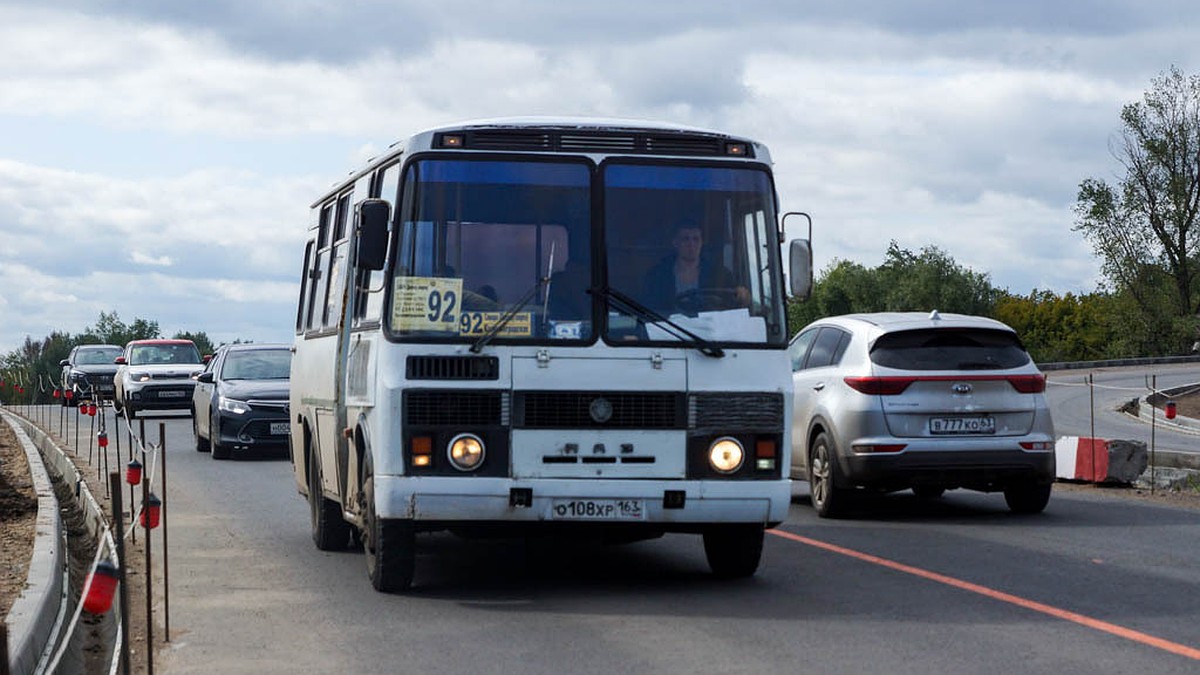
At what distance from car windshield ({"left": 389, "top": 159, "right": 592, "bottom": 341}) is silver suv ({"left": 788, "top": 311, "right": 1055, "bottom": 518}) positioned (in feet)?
17.9

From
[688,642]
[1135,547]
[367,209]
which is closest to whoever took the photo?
[688,642]

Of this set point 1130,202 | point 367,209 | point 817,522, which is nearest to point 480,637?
point 367,209

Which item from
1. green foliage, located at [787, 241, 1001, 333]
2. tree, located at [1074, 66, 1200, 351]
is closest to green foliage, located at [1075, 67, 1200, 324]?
tree, located at [1074, 66, 1200, 351]

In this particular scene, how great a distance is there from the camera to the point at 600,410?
1004cm

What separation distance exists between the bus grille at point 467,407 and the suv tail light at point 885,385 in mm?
5831

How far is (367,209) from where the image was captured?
10070mm

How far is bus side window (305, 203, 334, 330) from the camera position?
525 inches

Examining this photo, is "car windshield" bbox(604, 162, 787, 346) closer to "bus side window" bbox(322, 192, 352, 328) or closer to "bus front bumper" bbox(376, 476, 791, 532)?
"bus front bumper" bbox(376, 476, 791, 532)

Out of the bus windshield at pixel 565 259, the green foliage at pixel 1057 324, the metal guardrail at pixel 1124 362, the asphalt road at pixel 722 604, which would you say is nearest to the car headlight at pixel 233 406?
the asphalt road at pixel 722 604

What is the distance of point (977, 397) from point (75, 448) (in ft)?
59.5

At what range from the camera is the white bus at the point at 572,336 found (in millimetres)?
9984

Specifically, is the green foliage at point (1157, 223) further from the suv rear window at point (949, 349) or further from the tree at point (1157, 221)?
the suv rear window at point (949, 349)

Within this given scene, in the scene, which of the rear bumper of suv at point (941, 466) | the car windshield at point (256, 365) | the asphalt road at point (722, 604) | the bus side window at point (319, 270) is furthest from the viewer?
the car windshield at point (256, 365)

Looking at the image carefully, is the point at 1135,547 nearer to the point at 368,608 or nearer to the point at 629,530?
the point at 629,530
